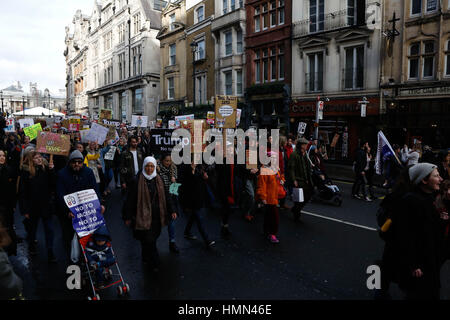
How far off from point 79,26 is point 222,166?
247 ft

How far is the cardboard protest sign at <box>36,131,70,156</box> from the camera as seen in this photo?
6.93m

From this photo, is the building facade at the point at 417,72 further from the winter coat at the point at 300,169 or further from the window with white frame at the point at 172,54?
the window with white frame at the point at 172,54

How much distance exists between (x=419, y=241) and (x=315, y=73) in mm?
20748

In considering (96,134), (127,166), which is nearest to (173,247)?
(127,166)

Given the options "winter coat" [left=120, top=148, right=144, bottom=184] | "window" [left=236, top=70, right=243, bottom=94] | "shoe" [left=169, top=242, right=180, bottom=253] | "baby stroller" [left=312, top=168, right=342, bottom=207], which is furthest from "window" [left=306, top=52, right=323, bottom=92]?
"shoe" [left=169, top=242, right=180, bottom=253]

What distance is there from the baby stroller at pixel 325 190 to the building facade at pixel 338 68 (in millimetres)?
11304

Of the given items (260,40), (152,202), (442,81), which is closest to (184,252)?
(152,202)

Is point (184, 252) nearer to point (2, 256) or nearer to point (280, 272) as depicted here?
point (280, 272)

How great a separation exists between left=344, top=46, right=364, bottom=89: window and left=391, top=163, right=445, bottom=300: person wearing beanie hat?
18.5 metres

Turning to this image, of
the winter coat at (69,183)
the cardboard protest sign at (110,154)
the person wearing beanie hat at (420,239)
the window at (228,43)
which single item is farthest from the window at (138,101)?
the person wearing beanie hat at (420,239)

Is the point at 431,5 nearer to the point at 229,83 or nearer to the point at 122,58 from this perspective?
the point at 229,83

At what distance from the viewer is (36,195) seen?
18.9 ft

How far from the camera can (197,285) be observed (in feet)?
15.5

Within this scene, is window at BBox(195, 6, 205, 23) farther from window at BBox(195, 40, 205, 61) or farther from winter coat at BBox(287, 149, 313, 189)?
winter coat at BBox(287, 149, 313, 189)
